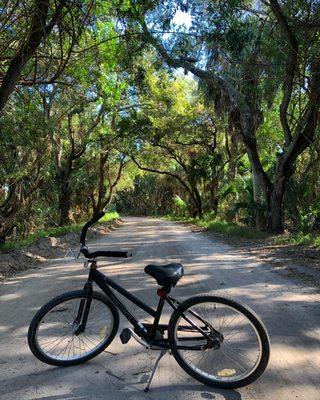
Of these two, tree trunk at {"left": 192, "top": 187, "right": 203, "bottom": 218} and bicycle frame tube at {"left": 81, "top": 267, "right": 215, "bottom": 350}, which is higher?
tree trunk at {"left": 192, "top": 187, "right": 203, "bottom": 218}

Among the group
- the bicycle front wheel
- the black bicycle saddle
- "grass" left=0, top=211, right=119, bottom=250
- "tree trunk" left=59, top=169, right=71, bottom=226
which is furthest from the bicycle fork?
"tree trunk" left=59, top=169, right=71, bottom=226

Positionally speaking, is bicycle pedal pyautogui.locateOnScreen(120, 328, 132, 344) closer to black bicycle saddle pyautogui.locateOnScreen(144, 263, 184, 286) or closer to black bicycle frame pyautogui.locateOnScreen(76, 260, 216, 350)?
black bicycle frame pyautogui.locateOnScreen(76, 260, 216, 350)

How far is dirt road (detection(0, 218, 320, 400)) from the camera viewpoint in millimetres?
3717

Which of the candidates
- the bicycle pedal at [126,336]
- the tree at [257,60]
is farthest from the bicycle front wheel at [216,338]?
the tree at [257,60]

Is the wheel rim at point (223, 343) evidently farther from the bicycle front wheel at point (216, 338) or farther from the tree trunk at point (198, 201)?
the tree trunk at point (198, 201)

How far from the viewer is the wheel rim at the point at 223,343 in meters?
3.86

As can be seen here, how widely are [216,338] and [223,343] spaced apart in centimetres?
24

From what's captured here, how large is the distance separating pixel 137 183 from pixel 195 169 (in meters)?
40.5

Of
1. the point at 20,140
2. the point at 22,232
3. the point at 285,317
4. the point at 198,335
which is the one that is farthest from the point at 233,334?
the point at 22,232

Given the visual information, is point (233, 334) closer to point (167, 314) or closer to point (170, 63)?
point (167, 314)

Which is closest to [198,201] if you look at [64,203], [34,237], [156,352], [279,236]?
[64,203]

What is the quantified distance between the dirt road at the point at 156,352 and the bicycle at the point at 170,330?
0.42 ft

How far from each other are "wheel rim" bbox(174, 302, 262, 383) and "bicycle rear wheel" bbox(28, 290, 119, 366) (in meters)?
0.82

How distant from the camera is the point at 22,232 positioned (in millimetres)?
20250
